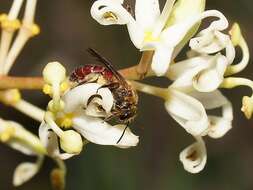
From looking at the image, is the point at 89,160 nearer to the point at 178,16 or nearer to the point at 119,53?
the point at 119,53

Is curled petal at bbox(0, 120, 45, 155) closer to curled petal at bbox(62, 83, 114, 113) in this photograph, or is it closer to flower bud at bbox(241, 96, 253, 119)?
curled petal at bbox(62, 83, 114, 113)

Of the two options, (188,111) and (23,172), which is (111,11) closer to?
(188,111)

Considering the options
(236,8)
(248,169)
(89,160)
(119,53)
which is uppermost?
(236,8)

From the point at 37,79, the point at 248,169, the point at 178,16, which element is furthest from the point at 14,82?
the point at 248,169

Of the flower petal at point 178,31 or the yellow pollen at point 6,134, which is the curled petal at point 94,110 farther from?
the yellow pollen at point 6,134

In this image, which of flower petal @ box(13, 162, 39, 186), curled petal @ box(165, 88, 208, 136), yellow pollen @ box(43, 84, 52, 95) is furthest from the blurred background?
yellow pollen @ box(43, 84, 52, 95)

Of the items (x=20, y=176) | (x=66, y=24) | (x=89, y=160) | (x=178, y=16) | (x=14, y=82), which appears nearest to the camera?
(x=178, y=16)

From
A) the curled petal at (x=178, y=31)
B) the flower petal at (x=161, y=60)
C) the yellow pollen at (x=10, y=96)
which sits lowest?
the yellow pollen at (x=10, y=96)

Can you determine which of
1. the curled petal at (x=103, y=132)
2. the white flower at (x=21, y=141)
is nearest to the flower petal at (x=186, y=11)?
the curled petal at (x=103, y=132)

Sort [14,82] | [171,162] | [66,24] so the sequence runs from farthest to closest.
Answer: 1. [66,24]
2. [171,162]
3. [14,82]
